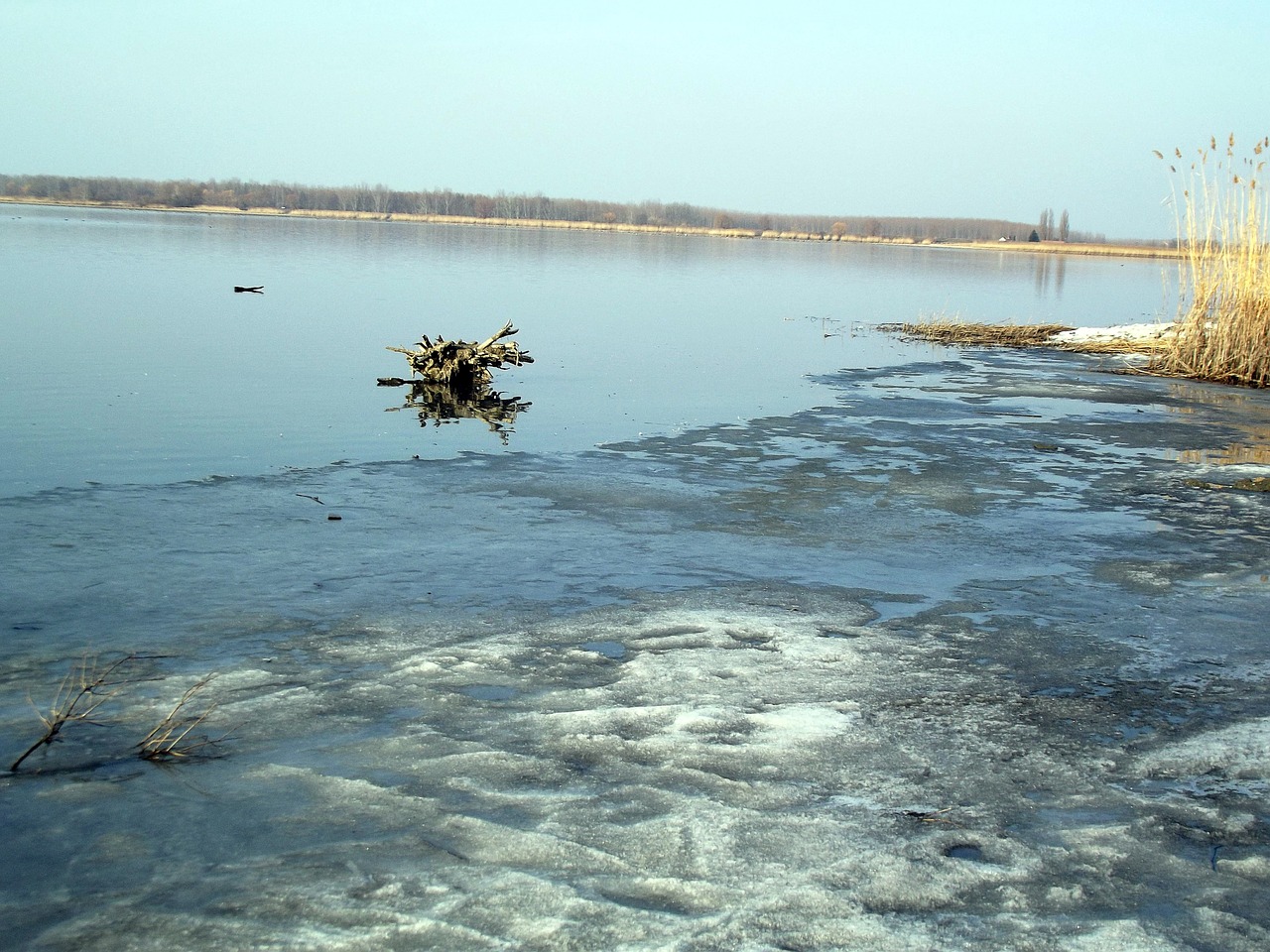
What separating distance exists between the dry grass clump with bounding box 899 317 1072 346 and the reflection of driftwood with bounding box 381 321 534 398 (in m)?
12.7

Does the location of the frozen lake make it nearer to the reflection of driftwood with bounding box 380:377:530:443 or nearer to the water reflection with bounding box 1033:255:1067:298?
the reflection of driftwood with bounding box 380:377:530:443

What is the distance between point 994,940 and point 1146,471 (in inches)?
328

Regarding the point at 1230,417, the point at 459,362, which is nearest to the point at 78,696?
the point at 459,362

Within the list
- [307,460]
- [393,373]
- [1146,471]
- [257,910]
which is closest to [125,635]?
[257,910]

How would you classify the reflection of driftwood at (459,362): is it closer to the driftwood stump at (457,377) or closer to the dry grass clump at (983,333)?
the driftwood stump at (457,377)

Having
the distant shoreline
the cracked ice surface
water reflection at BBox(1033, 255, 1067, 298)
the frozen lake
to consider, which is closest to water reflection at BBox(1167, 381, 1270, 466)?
the frozen lake

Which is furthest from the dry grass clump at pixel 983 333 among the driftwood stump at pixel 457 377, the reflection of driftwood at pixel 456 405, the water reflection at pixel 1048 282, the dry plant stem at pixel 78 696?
the dry plant stem at pixel 78 696

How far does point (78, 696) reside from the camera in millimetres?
3693

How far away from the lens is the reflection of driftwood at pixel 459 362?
14.8 m

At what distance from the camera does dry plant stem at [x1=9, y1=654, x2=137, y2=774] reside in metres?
3.95

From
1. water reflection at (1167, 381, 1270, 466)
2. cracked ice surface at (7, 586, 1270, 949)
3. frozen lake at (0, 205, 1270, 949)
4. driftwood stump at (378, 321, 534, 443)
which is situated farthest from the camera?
driftwood stump at (378, 321, 534, 443)

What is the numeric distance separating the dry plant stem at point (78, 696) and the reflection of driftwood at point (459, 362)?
1004cm

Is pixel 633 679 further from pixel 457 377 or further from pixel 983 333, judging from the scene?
pixel 983 333

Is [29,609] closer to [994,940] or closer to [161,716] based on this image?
[161,716]
